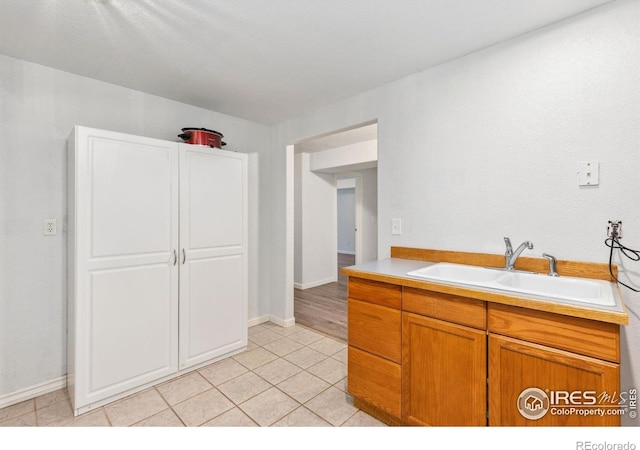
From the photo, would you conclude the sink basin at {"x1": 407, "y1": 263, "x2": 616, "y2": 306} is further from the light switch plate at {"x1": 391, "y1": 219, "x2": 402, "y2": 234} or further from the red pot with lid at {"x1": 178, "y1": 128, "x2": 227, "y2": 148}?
the red pot with lid at {"x1": 178, "y1": 128, "x2": 227, "y2": 148}

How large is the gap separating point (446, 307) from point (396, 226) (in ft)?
3.11

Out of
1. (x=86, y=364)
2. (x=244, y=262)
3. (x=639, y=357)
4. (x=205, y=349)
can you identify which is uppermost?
(x=244, y=262)

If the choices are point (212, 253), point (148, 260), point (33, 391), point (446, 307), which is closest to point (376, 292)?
point (446, 307)

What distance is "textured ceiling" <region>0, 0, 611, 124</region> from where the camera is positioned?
150 centimetres

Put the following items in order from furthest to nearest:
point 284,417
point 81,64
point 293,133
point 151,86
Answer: point 293,133 → point 151,86 → point 81,64 → point 284,417

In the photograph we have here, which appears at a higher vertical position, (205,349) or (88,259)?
(88,259)

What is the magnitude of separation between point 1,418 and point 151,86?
2428 millimetres

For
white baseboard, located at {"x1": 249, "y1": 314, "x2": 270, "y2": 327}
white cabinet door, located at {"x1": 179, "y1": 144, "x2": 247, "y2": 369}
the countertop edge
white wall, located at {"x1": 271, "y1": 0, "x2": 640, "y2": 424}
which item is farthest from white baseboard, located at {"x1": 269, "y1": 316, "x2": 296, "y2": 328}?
the countertop edge

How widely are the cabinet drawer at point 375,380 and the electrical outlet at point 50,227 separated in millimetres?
2211

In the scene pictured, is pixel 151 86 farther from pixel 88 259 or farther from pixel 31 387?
pixel 31 387

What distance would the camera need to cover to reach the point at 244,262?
2660 millimetres

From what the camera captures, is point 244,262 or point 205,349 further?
point 244,262

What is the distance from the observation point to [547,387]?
1.16 metres
